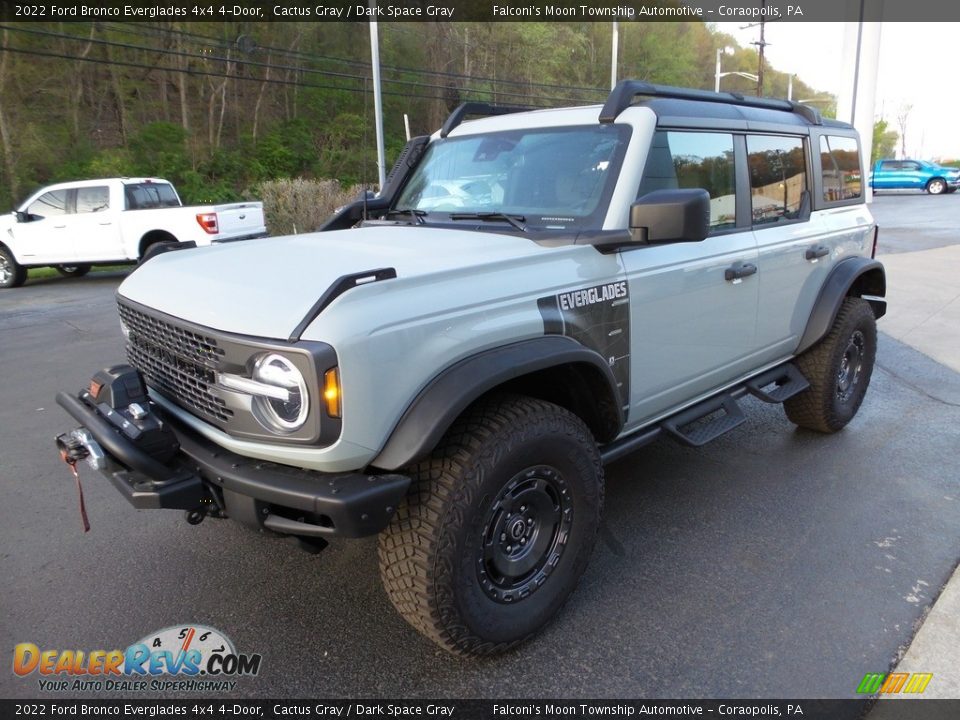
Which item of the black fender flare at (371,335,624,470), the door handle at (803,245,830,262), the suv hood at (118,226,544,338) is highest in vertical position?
the suv hood at (118,226,544,338)

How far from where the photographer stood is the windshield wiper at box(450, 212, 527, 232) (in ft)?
10.4

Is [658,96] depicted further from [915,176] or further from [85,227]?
[915,176]

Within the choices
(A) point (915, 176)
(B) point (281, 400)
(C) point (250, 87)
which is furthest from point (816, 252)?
(A) point (915, 176)

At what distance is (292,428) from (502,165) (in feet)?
6.35

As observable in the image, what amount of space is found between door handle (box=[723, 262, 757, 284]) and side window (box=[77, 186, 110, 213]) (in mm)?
13109

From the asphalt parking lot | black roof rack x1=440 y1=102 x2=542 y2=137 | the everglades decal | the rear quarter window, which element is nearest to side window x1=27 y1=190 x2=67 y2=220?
the rear quarter window

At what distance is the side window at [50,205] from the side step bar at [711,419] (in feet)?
44.9

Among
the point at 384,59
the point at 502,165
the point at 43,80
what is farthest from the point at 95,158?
the point at 502,165

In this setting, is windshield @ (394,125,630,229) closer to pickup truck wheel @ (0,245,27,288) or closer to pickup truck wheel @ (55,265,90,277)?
pickup truck wheel @ (0,245,27,288)

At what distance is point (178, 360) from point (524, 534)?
1.47 m

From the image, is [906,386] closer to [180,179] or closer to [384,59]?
[180,179]

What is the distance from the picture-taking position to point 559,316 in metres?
2.73

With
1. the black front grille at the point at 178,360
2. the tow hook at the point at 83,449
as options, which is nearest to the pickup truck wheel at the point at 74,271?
the black front grille at the point at 178,360

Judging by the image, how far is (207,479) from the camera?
2398 millimetres
